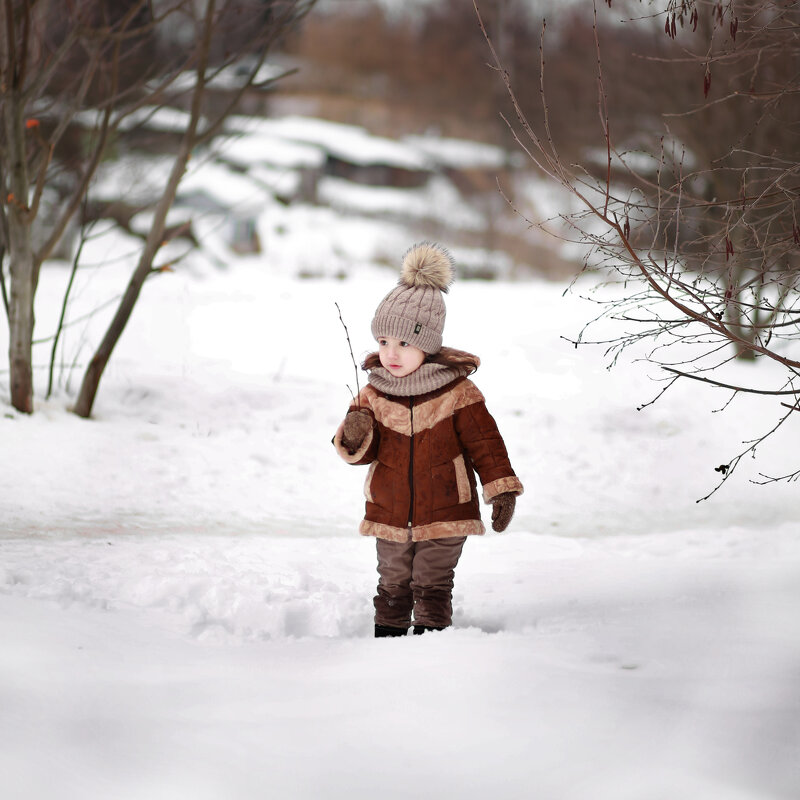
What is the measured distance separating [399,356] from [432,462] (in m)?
0.40

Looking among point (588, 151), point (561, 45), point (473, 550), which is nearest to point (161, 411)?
point (473, 550)

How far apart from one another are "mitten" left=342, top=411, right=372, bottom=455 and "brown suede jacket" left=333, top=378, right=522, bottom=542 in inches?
0.7

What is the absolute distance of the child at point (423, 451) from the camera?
3.06 meters

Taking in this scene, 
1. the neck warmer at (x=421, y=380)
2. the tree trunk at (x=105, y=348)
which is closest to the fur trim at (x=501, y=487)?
Result: the neck warmer at (x=421, y=380)

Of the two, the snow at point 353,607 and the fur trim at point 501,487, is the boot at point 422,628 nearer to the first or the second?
A: the snow at point 353,607

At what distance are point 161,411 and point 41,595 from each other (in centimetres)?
372

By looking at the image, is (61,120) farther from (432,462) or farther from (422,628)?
(422,628)

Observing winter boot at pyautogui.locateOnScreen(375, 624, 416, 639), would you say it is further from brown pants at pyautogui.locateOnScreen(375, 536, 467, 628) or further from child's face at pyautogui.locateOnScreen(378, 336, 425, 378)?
child's face at pyautogui.locateOnScreen(378, 336, 425, 378)

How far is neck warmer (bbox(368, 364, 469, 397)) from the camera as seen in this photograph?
3.08 metres

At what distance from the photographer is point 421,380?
10.1 ft

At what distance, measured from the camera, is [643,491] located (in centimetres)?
604

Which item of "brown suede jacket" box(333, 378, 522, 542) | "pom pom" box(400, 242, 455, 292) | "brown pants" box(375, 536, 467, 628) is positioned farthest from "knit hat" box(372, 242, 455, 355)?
"brown pants" box(375, 536, 467, 628)

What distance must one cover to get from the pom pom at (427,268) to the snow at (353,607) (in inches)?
50.0

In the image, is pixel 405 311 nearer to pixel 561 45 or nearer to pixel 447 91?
pixel 561 45
